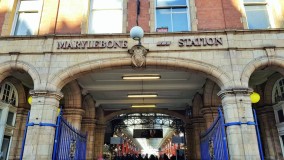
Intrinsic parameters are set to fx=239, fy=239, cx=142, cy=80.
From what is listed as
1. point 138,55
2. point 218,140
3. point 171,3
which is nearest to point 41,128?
point 138,55

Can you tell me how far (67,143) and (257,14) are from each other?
27.9ft

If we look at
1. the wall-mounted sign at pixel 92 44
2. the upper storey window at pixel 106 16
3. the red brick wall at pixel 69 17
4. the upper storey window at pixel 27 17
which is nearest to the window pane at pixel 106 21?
the upper storey window at pixel 106 16

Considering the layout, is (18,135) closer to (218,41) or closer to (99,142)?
(99,142)

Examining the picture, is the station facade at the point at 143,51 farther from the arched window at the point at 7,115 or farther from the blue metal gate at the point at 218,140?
the blue metal gate at the point at 218,140

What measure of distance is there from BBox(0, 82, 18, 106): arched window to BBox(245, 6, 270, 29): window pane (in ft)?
32.3

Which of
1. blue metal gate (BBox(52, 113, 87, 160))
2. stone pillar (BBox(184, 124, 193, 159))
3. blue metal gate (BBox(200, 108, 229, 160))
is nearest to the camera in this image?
blue metal gate (BBox(200, 108, 229, 160))

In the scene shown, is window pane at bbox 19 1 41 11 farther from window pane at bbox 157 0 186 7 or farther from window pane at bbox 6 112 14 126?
window pane at bbox 157 0 186 7

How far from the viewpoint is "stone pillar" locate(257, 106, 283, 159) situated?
969 cm

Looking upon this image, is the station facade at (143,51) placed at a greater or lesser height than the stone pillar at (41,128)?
greater

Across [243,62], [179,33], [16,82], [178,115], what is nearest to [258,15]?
[243,62]

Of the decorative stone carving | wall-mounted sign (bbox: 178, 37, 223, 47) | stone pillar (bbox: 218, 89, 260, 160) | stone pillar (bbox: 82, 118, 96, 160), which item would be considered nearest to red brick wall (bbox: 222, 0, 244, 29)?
wall-mounted sign (bbox: 178, 37, 223, 47)

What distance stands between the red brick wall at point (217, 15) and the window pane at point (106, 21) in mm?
3054

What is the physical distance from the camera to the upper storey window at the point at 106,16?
930 centimetres

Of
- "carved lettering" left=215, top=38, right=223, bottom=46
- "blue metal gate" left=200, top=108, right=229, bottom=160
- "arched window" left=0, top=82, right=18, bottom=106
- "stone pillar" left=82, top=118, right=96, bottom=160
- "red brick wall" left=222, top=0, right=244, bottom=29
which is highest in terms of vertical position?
"red brick wall" left=222, top=0, right=244, bottom=29
